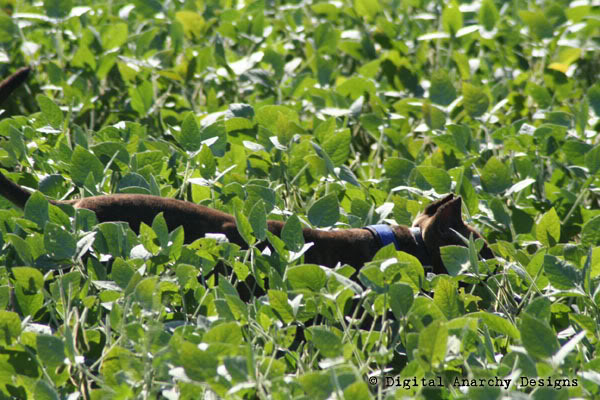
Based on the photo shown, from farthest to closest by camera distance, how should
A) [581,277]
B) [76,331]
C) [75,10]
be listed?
[75,10], [581,277], [76,331]

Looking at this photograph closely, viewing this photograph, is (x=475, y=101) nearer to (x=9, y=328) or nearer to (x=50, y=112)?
(x=50, y=112)

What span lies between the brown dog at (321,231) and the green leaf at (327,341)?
0.47m

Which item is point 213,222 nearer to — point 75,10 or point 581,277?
point 581,277

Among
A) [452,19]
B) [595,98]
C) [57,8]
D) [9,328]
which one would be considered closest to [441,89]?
[595,98]

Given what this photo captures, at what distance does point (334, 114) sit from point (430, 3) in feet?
5.63

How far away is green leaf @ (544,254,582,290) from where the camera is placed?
1.68 m

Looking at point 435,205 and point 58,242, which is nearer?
point 58,242

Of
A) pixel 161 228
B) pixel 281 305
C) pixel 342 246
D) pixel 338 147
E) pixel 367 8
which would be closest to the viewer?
pixel 281 305

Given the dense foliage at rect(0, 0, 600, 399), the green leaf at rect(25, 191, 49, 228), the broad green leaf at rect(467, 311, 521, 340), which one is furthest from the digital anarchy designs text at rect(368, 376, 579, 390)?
the green leaf at rect(25, 191, 49, 228)

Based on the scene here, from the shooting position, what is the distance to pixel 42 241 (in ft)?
5.62

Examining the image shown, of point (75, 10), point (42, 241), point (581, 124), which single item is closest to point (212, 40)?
point (75, 10)

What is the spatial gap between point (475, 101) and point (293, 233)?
1.15 m

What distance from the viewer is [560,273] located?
168 centimetres

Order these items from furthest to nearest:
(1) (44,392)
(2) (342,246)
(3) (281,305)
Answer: (2) (342,246)
(3) (281,305)
(1) (44,392)
